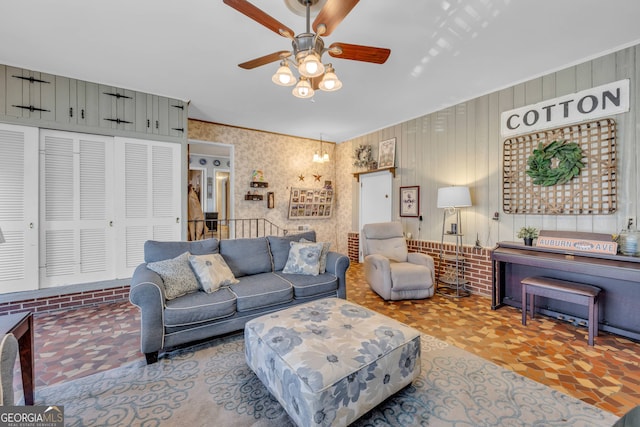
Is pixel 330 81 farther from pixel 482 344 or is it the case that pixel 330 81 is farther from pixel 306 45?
pixel 482 344

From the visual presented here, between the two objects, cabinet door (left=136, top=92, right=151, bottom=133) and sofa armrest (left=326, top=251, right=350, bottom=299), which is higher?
cabinet door (left=136, top=92, right=151, bottom=133)

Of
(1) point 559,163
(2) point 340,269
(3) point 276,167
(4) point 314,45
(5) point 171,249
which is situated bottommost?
(2) point 340,269

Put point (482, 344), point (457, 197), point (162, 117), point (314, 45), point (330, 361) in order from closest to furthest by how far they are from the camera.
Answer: point (330, 361) → point (314, 45) → point (482, 344) → point (457, 197) → point (162, 117)

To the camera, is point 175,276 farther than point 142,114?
No

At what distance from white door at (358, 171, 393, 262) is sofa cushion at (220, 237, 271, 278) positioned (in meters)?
2.85

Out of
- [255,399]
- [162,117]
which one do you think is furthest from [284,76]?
[162,117]

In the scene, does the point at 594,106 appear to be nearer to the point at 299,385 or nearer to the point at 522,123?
the point at 522,123

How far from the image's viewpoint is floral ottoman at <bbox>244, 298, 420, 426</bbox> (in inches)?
52.9

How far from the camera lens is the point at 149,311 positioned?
2080 mm

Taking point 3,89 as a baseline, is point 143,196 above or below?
below

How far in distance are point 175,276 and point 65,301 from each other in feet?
6.97

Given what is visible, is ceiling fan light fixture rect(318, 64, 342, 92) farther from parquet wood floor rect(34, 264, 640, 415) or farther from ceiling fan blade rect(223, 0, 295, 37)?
parquet wood floor rect(34, 264, 640, 415)

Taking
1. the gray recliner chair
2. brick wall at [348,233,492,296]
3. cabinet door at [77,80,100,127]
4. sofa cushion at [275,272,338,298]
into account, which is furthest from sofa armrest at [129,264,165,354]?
brick wall at [348,233,492,296]

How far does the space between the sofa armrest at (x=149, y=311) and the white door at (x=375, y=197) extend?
409cm
